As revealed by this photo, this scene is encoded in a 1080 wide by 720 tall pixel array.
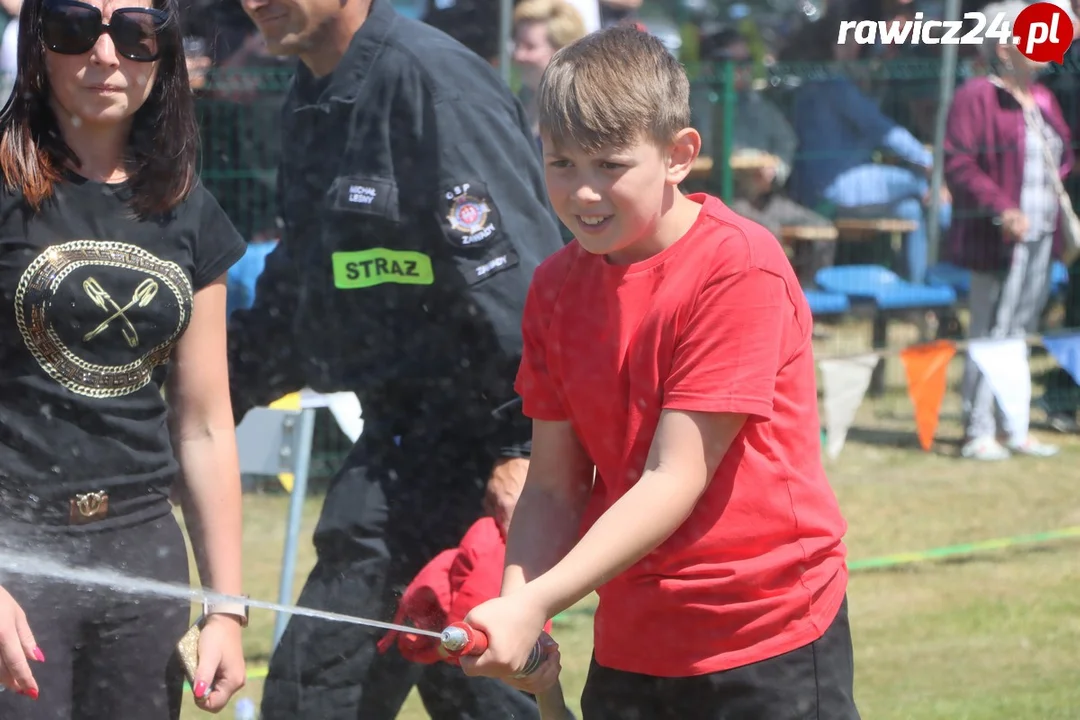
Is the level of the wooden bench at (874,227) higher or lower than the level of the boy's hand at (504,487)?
lower

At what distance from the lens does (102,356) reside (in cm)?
286

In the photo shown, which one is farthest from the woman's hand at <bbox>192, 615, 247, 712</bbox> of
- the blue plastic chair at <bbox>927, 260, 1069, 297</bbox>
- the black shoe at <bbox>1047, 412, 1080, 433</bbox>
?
the black shoe at <bbox>1047, 412, 1080, 433</bbox>

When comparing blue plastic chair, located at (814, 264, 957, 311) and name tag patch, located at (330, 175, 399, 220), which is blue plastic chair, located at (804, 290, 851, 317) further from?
name tag patch, located at (330, 175, 399, 220)

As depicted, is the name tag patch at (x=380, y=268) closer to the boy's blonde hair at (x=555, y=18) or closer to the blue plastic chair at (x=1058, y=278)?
the boy's blonde hair at (x=555, y=18)

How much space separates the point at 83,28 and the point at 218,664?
4.11 ft

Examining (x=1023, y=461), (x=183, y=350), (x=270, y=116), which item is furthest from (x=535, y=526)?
(x=1023, y=461)

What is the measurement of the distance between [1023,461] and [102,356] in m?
7.27

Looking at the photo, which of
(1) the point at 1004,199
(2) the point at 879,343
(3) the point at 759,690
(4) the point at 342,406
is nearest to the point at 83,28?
(3) the point at 759,690

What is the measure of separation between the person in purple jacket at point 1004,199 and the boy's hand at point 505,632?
721 centimetres

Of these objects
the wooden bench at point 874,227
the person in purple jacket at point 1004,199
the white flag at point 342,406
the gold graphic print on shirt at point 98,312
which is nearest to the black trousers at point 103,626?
the gold graphic print on shirt at point 98,312

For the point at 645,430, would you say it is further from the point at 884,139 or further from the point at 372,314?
the point at 884,139

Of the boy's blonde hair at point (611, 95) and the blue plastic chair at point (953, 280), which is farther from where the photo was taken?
the blue plastic chair at point (953, 280)

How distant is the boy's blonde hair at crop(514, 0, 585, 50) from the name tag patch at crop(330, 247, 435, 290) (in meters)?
4.87

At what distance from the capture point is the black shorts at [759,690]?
8.74ft
